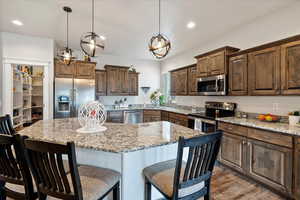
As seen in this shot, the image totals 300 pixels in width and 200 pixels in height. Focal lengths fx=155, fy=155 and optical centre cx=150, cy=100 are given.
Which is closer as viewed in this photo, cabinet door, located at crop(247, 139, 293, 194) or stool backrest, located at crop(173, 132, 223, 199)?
stool backrest, located at crop(173, 132, 223, 199)

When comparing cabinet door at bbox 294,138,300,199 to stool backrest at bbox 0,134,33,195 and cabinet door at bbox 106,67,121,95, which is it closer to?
stool backrest at bbox 0,134,33,195

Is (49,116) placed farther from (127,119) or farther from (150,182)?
(150,182)

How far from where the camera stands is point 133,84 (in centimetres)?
578

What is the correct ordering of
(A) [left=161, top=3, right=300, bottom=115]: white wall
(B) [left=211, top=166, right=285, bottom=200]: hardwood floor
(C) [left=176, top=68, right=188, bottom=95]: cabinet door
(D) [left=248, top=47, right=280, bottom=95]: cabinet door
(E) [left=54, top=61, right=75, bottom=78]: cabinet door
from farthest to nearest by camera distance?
(C) [left=176, top=68, right=188, bottom=95]: cabinet door < (E) [left=54, top=61, right=75, bottom=78]: cabinet door < (A) [left=161, top=3, right=300, bottom=115]: white wall < (D) [left=248, top=47, right=280, bottom=95]: cabinet door < (B) [left=211, top=166, right=285, bottom=200]: hardwood floor

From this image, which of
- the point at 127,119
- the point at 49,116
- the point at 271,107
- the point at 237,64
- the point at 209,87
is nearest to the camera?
the point at 271,107

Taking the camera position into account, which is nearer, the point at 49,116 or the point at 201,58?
A: the point at 201,58

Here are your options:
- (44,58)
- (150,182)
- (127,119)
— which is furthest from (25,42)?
(150,182)

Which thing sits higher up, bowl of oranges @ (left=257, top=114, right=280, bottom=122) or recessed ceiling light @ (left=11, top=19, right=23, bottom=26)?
recessed ceiling light @ (left=11, top=19, right=23, bottom=26)

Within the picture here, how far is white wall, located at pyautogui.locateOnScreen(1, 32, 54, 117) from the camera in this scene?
3.88 metres

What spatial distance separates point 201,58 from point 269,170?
268cm

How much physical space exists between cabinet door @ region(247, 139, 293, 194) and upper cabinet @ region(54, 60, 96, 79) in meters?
4.36

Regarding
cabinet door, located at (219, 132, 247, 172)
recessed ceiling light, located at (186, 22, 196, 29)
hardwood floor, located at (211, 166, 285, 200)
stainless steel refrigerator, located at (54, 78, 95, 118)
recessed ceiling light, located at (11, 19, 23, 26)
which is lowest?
hardwood floor, located at (211, 166, 285, 200)

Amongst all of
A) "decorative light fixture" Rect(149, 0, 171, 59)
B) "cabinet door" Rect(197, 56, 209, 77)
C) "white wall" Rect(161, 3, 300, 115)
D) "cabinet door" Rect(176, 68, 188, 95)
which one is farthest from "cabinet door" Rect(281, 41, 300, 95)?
"cabinet door" Rect(176, 68, 188, 95)

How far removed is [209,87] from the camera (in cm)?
367
